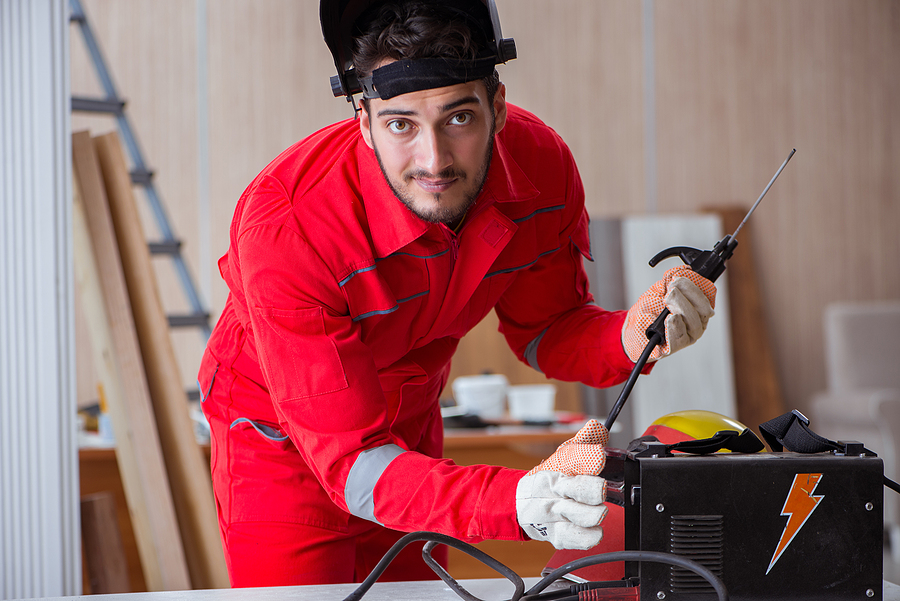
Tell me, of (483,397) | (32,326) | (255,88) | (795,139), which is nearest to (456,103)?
(32,326)

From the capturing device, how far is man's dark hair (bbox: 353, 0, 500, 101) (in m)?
0.96

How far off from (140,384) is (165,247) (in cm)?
81

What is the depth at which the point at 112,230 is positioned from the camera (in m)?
1.99

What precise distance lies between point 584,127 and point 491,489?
12.1ft

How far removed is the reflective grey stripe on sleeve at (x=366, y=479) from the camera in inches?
35.4

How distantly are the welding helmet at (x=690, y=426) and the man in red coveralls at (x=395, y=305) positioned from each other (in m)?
0.14

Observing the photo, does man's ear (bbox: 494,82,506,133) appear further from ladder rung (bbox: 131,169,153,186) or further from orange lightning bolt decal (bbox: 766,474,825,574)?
ladder rung (bbox: 131,169,153,186)

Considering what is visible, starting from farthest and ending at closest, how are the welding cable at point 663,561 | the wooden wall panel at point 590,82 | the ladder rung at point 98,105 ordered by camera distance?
the wooden wall panel at point 590,82 → the ladder rung at point 98,105 → the welding cable at point 663,561

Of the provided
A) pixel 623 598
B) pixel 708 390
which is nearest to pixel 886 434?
pixel 708 390

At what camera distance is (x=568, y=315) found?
136 cm

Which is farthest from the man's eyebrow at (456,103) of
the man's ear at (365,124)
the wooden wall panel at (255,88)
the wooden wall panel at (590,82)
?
the wooden wall panel at (590,82)

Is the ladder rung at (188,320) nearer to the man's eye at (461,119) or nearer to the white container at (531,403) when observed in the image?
the white container at (531,403)

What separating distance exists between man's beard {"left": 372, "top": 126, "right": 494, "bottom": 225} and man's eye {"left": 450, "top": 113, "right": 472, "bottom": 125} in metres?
0.06

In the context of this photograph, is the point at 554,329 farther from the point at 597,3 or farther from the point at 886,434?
the point at 597,3
